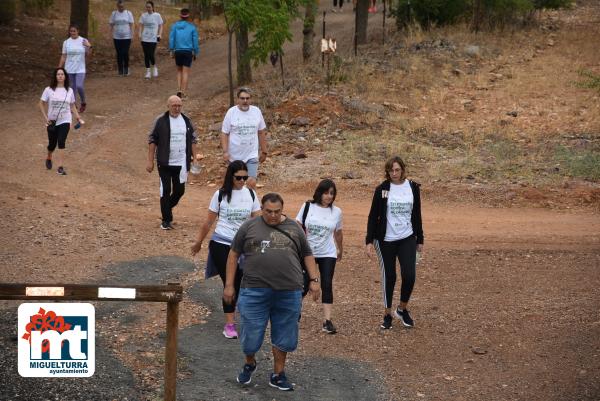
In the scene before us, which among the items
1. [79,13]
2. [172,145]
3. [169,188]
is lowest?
[169,188]

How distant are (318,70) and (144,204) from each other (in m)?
8.75

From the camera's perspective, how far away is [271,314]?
8.37 metres

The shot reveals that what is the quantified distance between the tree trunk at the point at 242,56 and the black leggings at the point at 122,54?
2992 millimetres

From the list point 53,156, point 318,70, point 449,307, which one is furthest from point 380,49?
point 449,307

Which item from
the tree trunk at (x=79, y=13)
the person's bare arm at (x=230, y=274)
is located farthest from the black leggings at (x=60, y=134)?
the tree trunk at (x=79, y=13)

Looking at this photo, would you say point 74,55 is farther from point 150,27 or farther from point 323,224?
point 323,224

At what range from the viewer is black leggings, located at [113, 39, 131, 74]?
2393 cm

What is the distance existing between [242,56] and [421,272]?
1100 cm

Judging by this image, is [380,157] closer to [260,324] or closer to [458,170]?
[458,170]

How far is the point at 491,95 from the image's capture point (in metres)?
22.8

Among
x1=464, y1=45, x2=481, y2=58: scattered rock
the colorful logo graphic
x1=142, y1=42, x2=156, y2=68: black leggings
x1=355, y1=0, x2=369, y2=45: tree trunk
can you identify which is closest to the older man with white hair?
the colorful logo graphic

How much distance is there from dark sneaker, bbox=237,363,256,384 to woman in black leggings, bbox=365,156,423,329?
6.76ft

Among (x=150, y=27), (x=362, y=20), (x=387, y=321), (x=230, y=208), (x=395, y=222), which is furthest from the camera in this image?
(x=362, y=20)

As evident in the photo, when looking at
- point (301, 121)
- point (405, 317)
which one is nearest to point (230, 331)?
point (405, 317)
